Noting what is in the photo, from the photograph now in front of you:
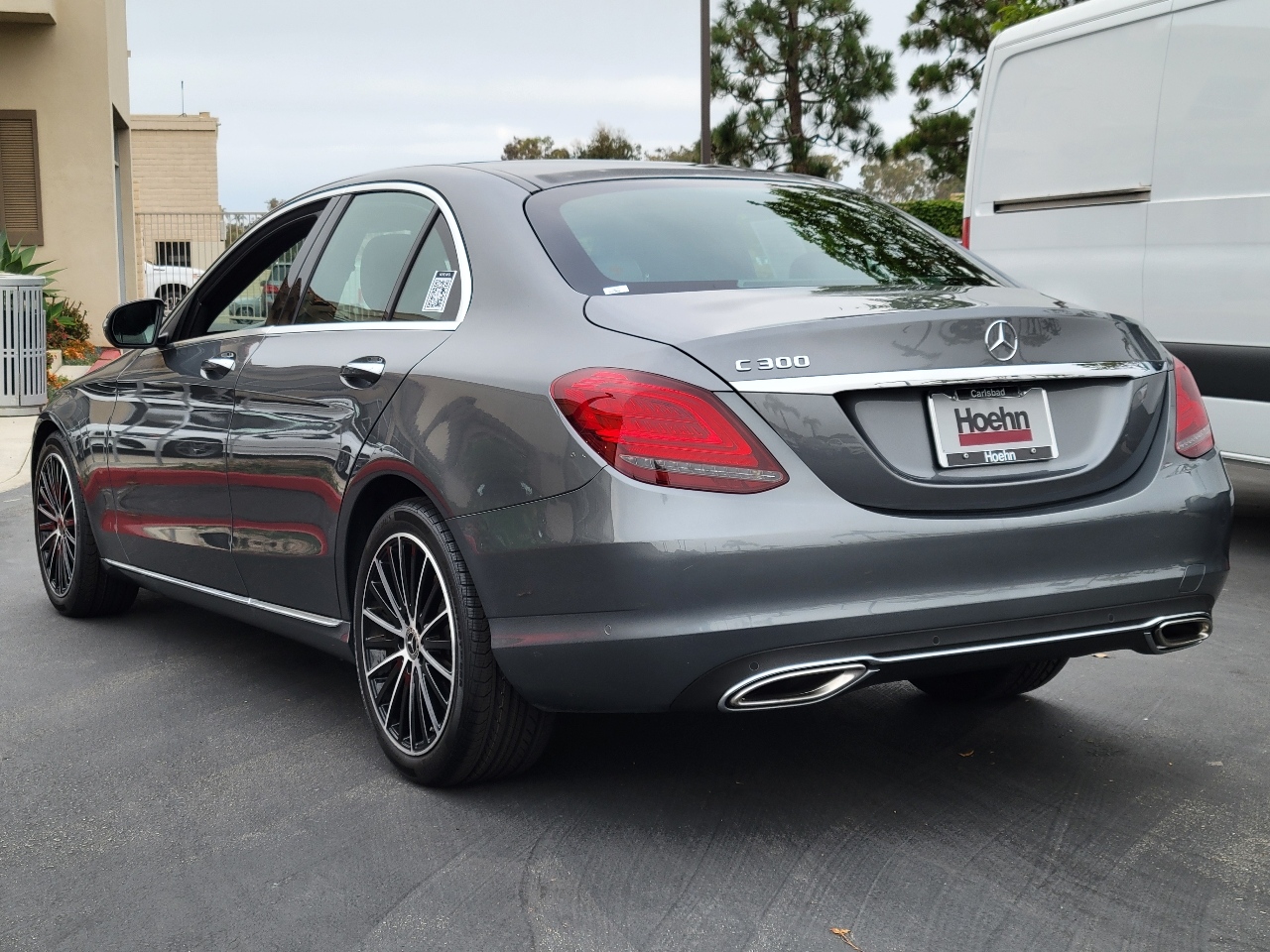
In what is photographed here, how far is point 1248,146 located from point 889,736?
11.8 feet

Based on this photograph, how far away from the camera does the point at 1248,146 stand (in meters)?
6.52

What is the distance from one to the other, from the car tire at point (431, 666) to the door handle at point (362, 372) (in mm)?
375

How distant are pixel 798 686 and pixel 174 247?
86.4ft

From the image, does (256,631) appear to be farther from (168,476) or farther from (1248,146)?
(1248,146)

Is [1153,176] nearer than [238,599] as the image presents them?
No

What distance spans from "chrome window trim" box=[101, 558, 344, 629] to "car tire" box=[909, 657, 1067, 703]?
1.77 m

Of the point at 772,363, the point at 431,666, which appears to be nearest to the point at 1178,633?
the point at 772,363

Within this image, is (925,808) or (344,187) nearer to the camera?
(925,808)

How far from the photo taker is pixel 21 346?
45.6 ft

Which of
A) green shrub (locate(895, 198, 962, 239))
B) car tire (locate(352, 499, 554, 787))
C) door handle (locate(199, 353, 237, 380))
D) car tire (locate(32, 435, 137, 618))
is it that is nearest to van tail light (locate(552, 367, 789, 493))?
car tire (locate(352, 499, 554, 787))

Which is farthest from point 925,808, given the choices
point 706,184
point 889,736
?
point 706,184

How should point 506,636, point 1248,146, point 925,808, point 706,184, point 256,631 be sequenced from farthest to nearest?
point 1248,146 < point 256,631 < point 706,184 < point 925,808 < point 506,636

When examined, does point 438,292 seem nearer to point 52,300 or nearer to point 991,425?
point 991,425

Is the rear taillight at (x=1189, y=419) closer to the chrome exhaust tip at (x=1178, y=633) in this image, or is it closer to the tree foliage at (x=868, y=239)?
the chrome exhaust tip at (x=1178, y=633)
